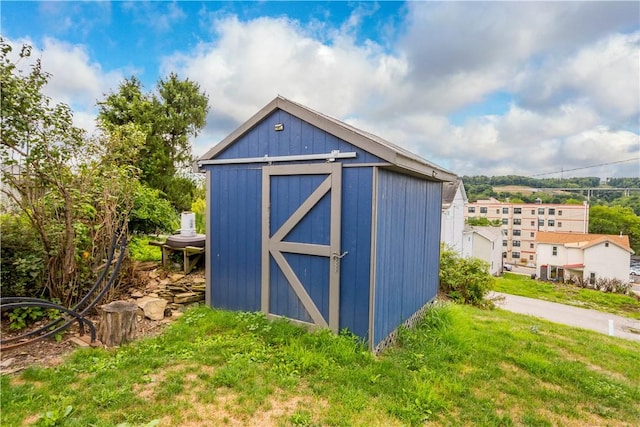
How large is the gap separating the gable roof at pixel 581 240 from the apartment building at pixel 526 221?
35.5 ft

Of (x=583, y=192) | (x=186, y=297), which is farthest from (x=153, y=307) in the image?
(x=583, y=192)

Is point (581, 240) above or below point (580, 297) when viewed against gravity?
above

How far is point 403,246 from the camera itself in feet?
14.0

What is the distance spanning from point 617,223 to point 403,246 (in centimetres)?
5132

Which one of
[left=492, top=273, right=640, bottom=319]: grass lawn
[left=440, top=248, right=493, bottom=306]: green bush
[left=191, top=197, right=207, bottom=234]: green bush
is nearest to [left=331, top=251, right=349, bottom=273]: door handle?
[left=191, top=197, right=207, bottom=234]: green bush

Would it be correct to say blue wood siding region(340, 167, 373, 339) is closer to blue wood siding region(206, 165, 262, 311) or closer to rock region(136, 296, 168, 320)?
blue wood siding region(206, 165, 262, 311)

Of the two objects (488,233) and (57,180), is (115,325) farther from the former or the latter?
(488,233)

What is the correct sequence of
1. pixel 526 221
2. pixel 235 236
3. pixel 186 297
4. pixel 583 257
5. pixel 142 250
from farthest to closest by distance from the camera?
pixel 526 221
pixel 583 257
pixel 142 250
pixel 186 297
pixel 235 236

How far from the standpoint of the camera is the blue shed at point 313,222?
11.3 feet

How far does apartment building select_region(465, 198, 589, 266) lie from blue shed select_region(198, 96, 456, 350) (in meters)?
40.0

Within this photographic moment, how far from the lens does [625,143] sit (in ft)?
64.4

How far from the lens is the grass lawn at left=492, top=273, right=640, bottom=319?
649 inches

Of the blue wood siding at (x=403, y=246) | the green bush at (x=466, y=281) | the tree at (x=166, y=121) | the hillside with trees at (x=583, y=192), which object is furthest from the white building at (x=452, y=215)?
the hillside with trees at (x=583, y=192)

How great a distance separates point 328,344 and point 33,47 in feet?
15.0
